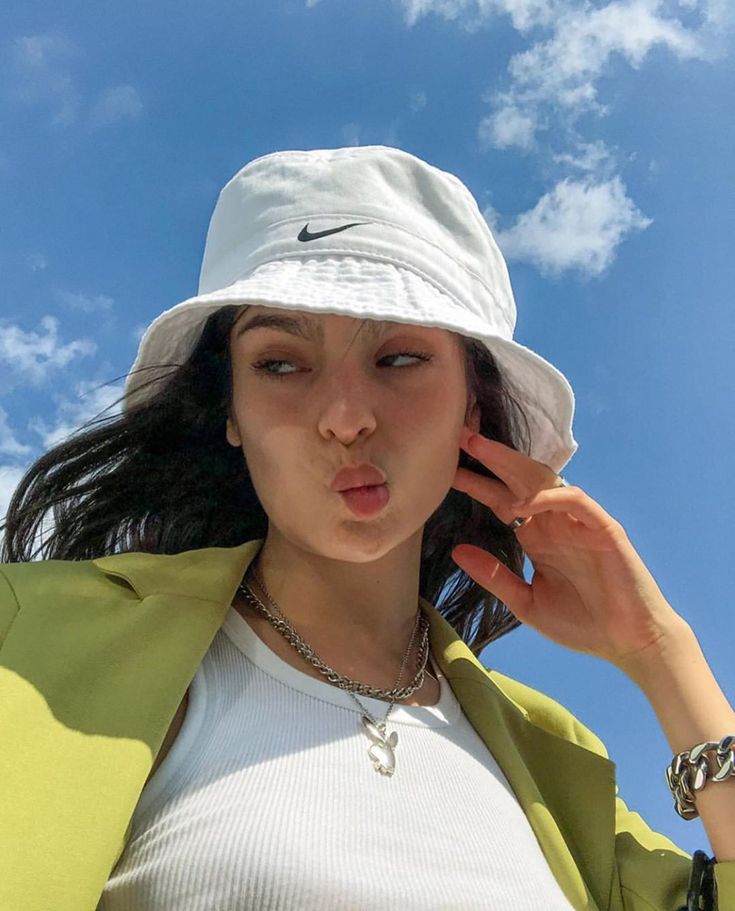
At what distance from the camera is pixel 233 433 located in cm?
264

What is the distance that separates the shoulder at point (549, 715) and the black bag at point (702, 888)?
47cm

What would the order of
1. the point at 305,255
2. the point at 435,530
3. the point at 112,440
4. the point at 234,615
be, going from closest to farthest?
the point at 305,255
the point at 234,615
the point at 112,440
the point at 435,530

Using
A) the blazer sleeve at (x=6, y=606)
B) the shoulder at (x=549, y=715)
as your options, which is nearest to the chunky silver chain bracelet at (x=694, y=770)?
the shoulder at (x=549, y=715)

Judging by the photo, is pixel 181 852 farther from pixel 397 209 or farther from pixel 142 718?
pixel 397 209

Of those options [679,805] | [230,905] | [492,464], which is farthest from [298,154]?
[679,805]

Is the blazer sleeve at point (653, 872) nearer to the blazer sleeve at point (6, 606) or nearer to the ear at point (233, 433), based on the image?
the ear at point (233, 433)

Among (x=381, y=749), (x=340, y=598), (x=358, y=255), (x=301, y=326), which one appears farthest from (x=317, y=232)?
(x=381, y=749)

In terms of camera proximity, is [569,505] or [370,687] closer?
[370,687]

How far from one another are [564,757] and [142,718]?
1.28 meters

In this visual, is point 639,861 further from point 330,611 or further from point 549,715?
point 330,611

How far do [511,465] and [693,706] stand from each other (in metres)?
0.78

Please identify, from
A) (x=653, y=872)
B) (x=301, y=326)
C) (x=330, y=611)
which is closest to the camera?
(x=301, y=326)

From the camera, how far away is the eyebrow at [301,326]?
2.16m

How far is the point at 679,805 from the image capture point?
7.66 feet
